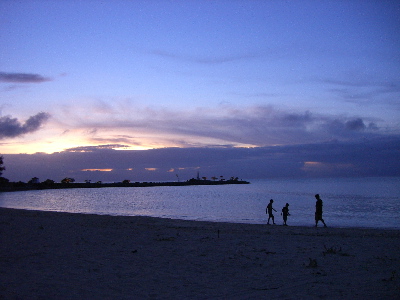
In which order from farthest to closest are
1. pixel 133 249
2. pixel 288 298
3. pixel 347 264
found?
pixel 133 249
pixel 347 264
pixel 288 298

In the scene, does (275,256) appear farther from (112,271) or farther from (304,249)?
(112,271)

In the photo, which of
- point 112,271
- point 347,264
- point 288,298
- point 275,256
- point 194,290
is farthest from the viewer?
point 275,256

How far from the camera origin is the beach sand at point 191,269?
598 centimetres

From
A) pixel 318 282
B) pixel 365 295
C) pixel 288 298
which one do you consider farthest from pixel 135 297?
pixel 365 295

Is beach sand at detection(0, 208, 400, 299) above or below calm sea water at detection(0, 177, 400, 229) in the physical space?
above

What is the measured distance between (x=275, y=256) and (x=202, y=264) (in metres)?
2.18

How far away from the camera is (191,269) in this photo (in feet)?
25.6

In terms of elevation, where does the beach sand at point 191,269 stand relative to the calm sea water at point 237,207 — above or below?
above

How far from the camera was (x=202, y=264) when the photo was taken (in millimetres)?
8258

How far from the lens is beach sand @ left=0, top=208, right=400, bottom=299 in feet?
19.6

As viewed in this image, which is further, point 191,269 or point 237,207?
point 237,207

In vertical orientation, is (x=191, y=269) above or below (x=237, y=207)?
above

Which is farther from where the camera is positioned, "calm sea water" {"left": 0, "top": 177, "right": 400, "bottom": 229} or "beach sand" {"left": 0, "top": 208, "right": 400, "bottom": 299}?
"calm sea water" {"left": 0, "top": 177, "right": 400, "bottom": 229}

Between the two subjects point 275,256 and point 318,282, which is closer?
point 318,282
